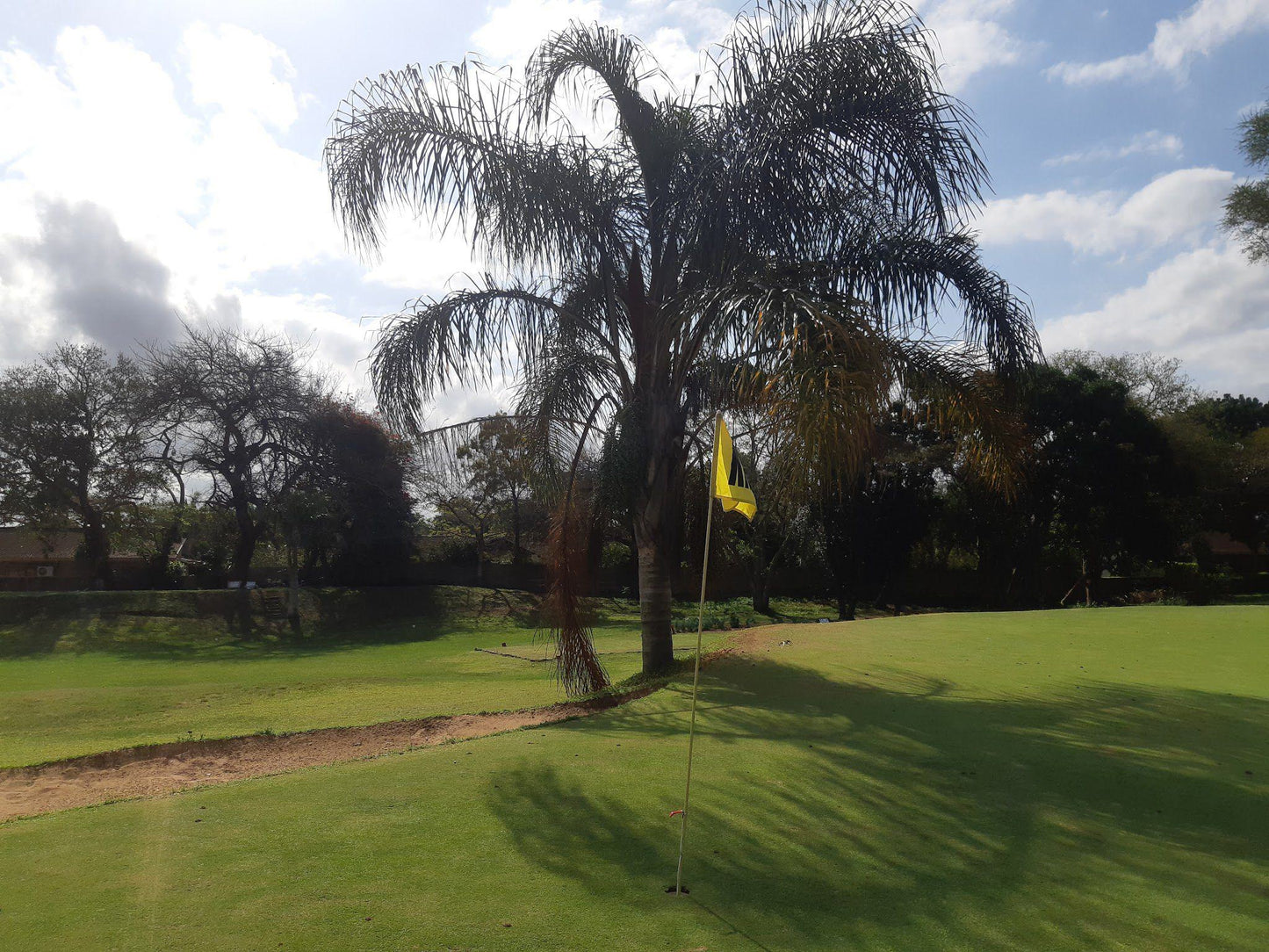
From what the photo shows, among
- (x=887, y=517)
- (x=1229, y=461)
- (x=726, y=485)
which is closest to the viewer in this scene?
(x=726, y=485)

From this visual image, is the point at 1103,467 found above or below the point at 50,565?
above

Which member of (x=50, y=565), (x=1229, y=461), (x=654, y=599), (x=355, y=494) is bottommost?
(x=654, y=599)

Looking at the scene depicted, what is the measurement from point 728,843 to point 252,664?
16941 millimetres

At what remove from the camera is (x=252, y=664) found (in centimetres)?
1881

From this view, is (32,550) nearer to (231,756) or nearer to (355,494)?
(355,494)

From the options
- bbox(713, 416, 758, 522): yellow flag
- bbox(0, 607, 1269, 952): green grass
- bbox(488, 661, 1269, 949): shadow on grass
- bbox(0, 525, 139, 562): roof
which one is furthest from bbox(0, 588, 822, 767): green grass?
bbox(0, 525, 139, 562): roof

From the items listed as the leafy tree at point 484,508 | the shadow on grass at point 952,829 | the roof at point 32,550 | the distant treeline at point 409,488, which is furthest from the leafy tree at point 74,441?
the shadow on grass at point 952,829

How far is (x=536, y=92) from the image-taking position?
1007 cm

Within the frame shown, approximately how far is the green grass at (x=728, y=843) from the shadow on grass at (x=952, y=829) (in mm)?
19

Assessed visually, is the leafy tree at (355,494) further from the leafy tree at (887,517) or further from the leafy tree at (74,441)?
the leafy tree at (887,517)

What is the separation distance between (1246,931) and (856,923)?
169 centimetres

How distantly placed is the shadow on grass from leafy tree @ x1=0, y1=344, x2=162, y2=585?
87.7 ft

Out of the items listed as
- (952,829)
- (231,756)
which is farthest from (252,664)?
(952,829)

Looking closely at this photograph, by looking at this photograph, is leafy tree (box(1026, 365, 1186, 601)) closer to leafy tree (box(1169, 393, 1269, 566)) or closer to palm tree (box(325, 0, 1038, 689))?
leafy tree (box(1169, 393, 1269, 566))
